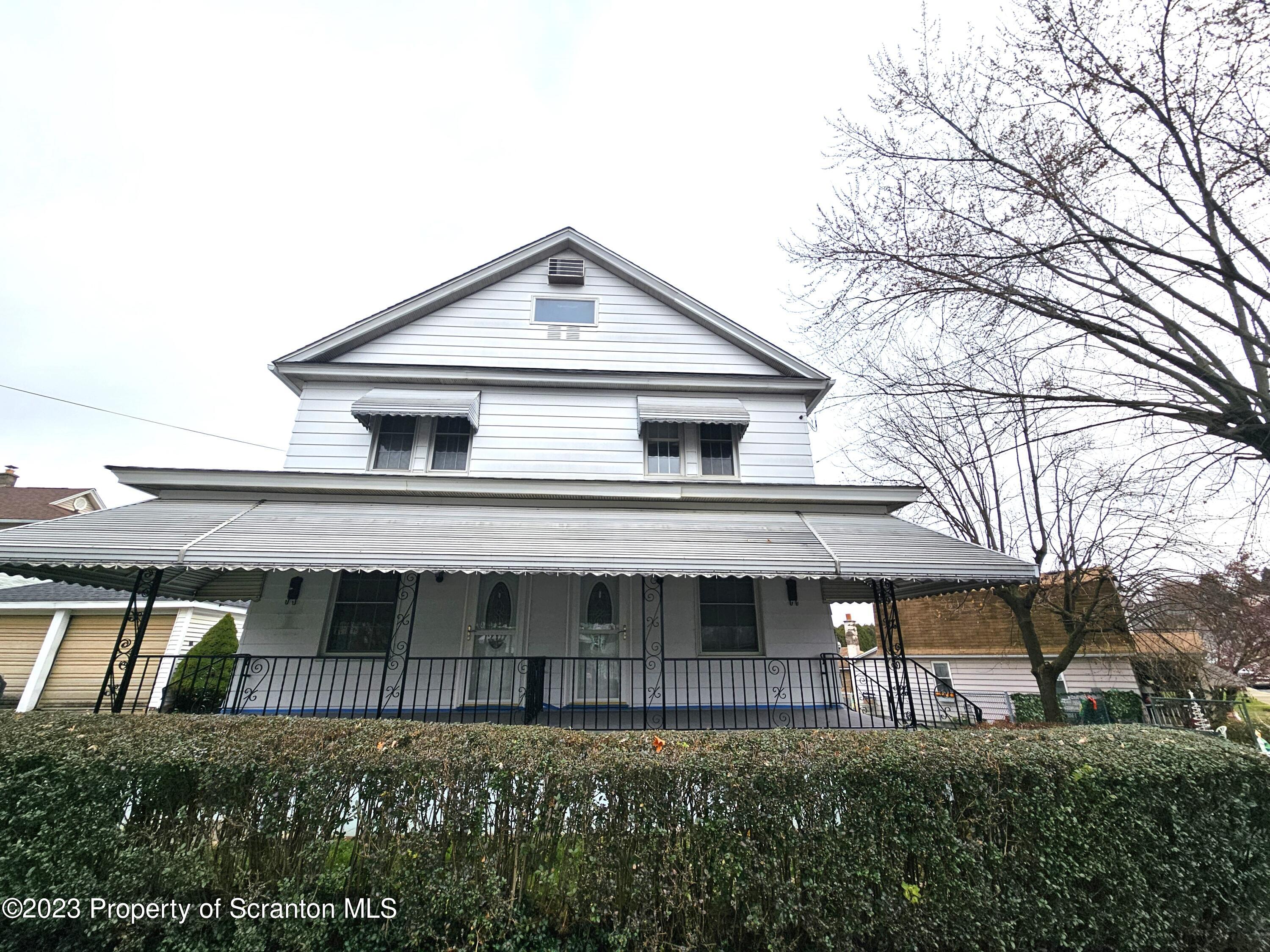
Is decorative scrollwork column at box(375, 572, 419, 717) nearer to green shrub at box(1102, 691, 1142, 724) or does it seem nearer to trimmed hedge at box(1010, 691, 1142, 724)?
trimmed hedge at box(1010, 691, 1142, 724)

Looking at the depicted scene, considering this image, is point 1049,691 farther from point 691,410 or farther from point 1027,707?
point 691,410

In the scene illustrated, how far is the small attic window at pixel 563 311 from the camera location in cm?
1073

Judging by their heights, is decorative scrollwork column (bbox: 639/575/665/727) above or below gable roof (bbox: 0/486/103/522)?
below

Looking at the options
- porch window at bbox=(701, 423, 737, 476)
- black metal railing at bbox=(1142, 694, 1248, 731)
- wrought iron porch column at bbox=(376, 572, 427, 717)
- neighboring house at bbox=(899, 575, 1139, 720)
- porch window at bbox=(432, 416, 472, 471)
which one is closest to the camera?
wrought iron porch column at bbox=(376, 572, 427, 717)

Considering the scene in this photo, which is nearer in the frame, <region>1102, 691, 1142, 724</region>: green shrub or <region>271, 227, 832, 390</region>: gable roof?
<region>271, 227, 832, 390</region>: gable roof

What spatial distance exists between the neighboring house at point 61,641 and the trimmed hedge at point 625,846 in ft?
47.6

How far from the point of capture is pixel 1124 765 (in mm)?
3783

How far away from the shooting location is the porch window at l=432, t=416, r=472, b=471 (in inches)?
372

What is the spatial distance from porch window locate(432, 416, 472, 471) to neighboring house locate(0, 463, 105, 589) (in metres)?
17.9

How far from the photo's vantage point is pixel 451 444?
957cm

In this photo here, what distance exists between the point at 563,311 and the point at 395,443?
170 inches

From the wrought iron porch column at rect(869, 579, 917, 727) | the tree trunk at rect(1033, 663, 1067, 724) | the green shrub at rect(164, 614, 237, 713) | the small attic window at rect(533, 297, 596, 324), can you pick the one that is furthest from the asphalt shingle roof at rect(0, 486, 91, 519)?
the tree trunk at rect(1033, 663, 1067, 724)

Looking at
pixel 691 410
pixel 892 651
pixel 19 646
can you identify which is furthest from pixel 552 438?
pixel 19 646

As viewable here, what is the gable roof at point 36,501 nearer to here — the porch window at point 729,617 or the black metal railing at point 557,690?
the black metal railing at point 557,690
